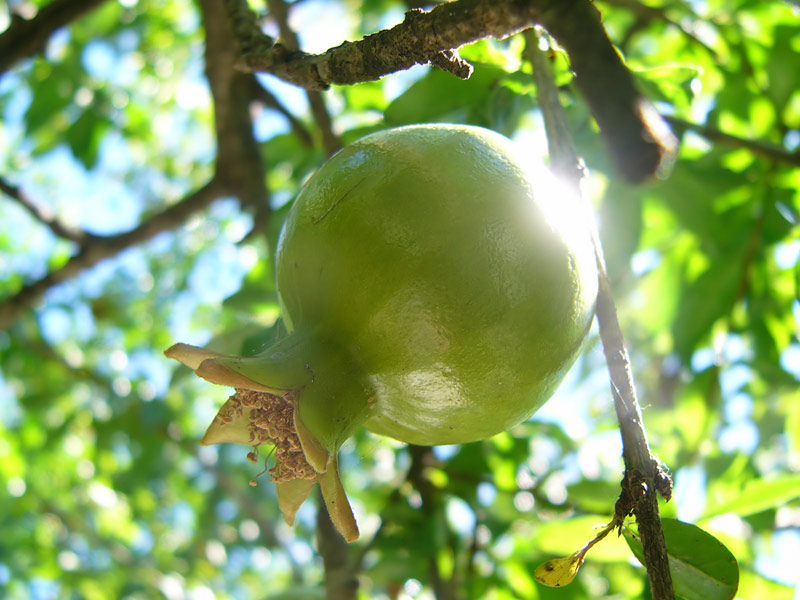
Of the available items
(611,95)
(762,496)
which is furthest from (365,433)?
(611,95)

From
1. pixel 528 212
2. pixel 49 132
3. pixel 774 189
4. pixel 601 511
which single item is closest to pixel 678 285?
pixel 774 189

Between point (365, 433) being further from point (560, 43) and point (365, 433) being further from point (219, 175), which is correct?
point (560, 43)

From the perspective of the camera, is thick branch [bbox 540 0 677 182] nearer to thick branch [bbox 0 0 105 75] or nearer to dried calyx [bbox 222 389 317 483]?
dried calyx [bbox 222 389 317 483]

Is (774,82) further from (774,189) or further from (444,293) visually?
(444,293)

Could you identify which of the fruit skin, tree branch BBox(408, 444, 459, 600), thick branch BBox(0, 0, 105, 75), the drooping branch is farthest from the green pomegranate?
thick branch BBox(0, 0, 105, 75)

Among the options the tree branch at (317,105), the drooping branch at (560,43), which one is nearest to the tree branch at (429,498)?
the tree branch at (317,105)

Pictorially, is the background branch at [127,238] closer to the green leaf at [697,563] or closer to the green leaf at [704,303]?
the green leaf at [704,303]
